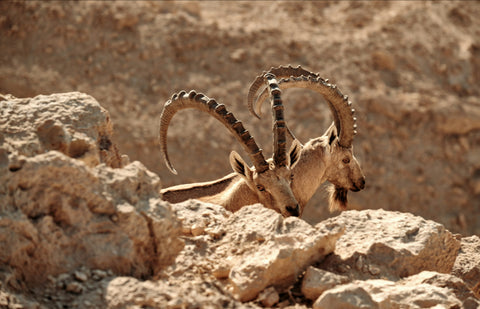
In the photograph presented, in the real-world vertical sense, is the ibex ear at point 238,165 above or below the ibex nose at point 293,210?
above

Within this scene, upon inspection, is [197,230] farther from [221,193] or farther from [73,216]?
[221,193]

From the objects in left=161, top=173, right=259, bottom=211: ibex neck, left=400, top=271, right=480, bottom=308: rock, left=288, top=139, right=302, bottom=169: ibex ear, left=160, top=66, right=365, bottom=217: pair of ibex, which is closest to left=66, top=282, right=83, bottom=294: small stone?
left=400, top=271, right=480, bottom=308: rock

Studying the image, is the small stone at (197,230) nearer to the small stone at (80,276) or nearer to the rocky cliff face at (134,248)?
the rocky cliff face at (134,248)

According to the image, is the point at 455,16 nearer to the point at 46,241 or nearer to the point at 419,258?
the point at 419,258

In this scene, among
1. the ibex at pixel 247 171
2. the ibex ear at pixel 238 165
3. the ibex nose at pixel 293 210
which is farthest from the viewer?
the ibex ear at pixel 238 165

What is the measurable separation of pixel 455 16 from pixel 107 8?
30.8 ft

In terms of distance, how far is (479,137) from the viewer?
17375 mm

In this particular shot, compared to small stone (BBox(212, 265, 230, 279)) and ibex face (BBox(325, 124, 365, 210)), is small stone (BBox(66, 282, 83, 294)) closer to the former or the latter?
small stone (BBox(212, 265, 230, 279))

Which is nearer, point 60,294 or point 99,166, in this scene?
point 60,294

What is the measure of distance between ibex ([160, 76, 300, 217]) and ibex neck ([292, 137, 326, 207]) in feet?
1.63

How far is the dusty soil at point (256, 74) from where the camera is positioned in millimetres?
16328

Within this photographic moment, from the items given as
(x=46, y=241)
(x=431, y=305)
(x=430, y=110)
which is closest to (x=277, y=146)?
(x=431, y=305)

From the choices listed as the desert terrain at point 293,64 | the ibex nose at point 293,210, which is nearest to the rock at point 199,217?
the ibex nose at point 293,210

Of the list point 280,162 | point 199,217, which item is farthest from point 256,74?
point 199,217
